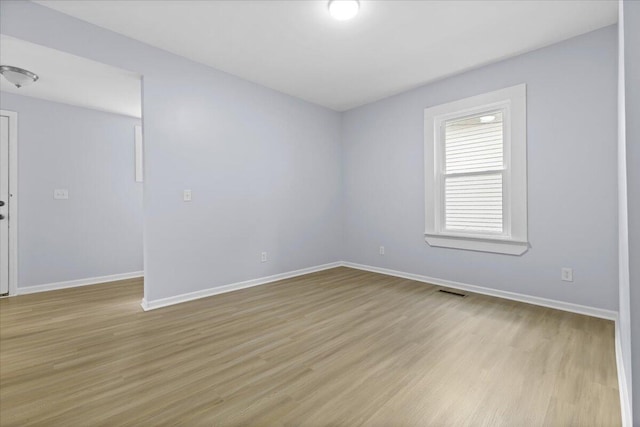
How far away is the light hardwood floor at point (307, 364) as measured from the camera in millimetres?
1514

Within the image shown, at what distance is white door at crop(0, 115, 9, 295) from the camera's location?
3.63 meters

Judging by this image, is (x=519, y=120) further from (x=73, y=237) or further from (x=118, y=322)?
(x=73, y=237)

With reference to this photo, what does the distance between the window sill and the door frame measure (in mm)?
5308

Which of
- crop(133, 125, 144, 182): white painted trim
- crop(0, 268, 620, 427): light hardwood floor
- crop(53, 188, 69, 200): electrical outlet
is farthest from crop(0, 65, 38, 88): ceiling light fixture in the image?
crop(0, 268, 620, 427): light hardwood floor

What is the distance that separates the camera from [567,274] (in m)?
2.92

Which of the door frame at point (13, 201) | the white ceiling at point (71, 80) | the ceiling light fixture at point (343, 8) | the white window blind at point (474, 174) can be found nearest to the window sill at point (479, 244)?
the white window blind at point (474, 174)

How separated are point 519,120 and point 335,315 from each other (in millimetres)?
2854

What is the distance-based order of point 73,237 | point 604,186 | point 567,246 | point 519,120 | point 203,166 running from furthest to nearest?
point 73,237 < point 203,166 < point 519,120 < point 567,246 < point 604,186

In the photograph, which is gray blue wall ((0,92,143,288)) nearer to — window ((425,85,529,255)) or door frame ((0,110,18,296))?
door frame ((0,110,18,296))

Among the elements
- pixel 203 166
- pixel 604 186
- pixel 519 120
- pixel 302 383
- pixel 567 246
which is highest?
pixel 519 120

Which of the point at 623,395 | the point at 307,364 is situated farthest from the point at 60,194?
the point at 623,395

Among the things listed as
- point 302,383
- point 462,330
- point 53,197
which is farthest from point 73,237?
point 462,330

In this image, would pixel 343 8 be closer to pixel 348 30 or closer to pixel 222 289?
pixel 348 30

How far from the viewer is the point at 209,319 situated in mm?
2781
